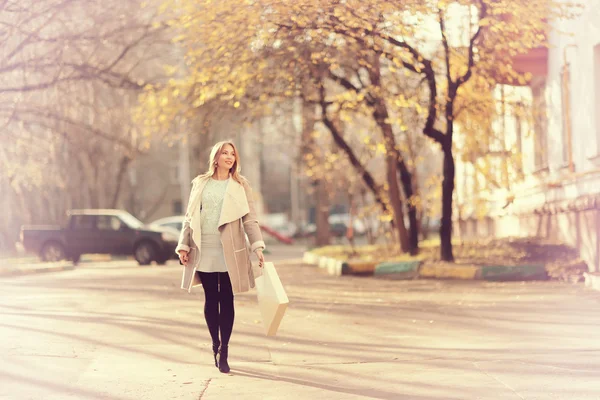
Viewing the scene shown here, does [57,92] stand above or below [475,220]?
above

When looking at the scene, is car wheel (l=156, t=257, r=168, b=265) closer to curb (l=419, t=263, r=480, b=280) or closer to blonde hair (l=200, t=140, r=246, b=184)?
curb (l=419, t=263, r=480, b=280)

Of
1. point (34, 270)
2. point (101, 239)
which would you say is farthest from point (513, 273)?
point (101, 239)

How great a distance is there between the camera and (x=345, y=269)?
64.7ft

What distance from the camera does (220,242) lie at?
25.7 ft

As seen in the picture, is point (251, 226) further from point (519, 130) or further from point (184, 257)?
point (519, 130)

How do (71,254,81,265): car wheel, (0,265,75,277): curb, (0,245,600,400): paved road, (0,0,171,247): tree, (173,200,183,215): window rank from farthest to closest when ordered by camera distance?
(173,200,183,215): window
(71,254,81,265): car wheel
(0,265,75,277): curb
(0,0,171,247): tree
(0,245,600,400): paved road

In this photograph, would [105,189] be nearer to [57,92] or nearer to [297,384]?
[57,92]

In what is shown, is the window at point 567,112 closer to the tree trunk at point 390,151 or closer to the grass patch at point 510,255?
the grass patch at point 510,255

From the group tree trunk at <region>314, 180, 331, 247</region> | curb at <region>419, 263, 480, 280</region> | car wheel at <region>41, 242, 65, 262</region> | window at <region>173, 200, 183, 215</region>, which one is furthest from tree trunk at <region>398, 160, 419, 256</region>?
window at <region>173, 200, 183, 215</region>

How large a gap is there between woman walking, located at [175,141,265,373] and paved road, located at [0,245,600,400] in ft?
1.61

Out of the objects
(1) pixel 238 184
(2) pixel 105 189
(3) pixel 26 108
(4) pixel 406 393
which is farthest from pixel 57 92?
(2) pixel 105 189

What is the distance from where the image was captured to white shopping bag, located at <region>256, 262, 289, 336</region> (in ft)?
25.1

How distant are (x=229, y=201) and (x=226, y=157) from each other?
0.34 m

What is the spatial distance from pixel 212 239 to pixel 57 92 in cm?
1817
